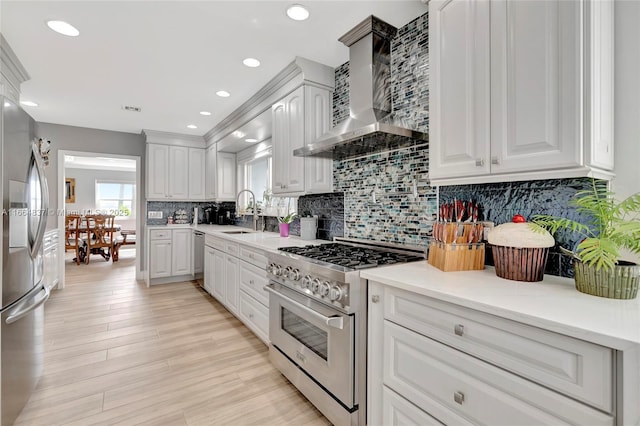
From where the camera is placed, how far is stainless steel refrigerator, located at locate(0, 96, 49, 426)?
163 centimetres

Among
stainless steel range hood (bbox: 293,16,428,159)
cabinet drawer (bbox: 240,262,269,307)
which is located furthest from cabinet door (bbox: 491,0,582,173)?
cabinet drawer (bbox: 240,262,269,307)

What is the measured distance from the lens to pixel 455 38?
1.51 metres

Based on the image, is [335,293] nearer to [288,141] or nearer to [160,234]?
Result: [288,141]

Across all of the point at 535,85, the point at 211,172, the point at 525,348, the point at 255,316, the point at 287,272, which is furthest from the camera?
the point at 211,172

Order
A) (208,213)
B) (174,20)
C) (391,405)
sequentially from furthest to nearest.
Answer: (208,213) < (174,20) < (391,405)

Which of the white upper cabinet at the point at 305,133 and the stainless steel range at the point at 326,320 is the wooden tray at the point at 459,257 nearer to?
the stainless steel range at the point at 326,320

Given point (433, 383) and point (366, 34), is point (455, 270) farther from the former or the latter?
point (366, 34)

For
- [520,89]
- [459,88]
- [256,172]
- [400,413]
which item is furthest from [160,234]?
[520,89]

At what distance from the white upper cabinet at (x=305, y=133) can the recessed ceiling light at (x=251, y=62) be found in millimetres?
382

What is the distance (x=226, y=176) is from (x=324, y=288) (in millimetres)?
3895

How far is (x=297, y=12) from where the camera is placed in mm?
1956

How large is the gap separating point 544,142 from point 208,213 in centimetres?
542

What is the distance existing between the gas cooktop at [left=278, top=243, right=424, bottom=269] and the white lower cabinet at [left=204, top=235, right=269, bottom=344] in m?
0.59

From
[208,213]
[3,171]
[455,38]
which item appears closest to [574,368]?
[455,38]
